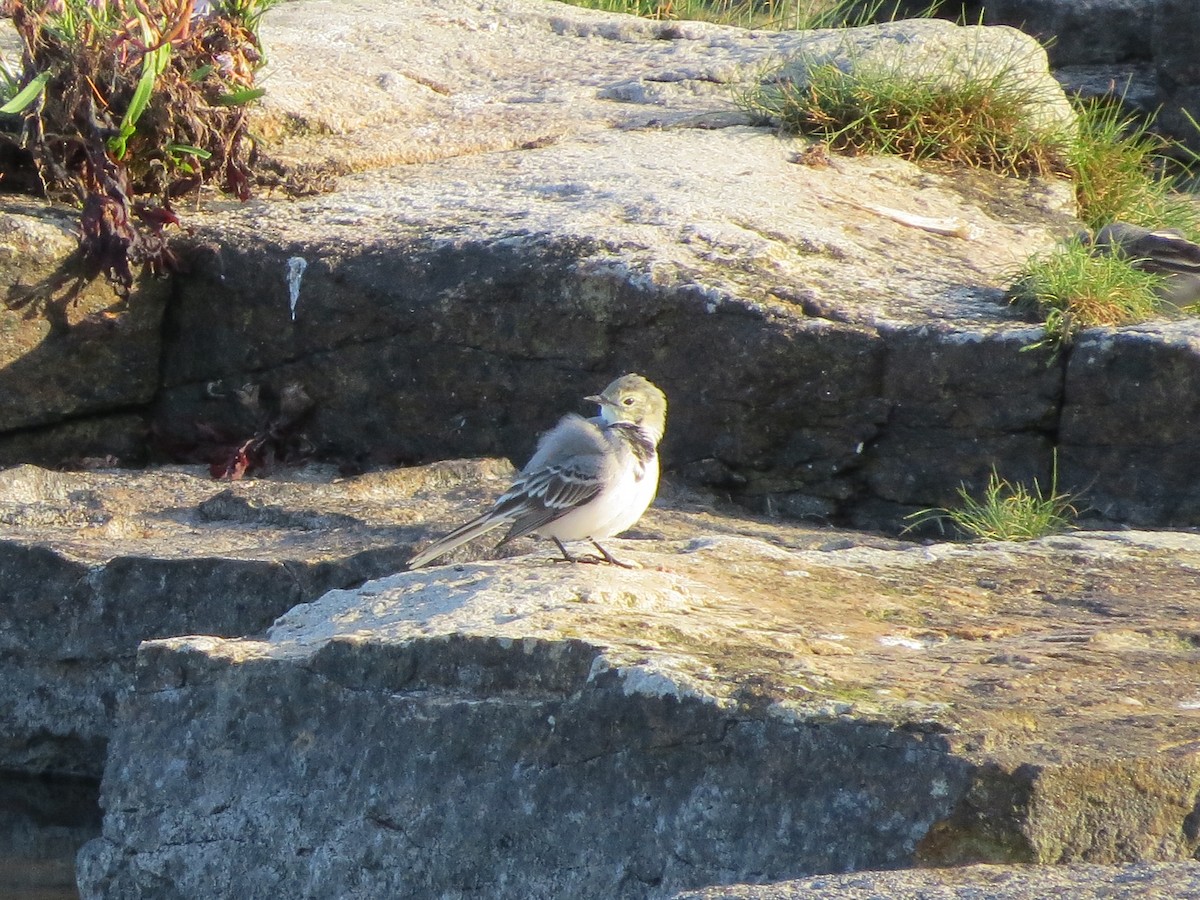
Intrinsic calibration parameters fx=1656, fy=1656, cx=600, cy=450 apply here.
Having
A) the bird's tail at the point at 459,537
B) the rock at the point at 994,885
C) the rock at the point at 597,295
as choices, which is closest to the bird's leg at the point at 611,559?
the bird's tail at the point at 459,537

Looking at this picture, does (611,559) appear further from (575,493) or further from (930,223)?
(930,223)

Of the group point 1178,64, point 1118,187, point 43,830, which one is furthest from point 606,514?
point 1178,64

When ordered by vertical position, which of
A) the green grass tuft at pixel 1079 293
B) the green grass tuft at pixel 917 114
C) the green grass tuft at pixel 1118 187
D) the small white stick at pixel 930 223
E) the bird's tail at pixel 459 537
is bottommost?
the bird's tail at pixel 459 537

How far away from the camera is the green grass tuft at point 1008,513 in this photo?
5.61 meters

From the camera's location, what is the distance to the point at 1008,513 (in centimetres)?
567

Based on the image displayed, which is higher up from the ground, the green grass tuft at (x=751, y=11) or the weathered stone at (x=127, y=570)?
the green grass tuft at (x=751, y=11)

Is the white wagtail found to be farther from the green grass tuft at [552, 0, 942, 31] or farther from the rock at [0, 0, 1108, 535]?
the green grass tuft at [552, 0, 942, 31]

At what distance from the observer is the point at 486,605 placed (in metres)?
3.90

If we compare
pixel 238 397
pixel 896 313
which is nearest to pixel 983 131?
pixel 896 313

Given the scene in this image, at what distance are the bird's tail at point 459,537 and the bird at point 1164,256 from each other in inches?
119

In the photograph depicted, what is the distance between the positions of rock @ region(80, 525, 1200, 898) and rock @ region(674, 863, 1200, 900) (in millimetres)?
358

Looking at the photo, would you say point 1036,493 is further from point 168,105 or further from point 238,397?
point 168,105

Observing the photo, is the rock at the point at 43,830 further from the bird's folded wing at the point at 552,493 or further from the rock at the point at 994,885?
the rock at the point at 994,885

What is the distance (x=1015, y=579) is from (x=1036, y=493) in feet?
5.05
